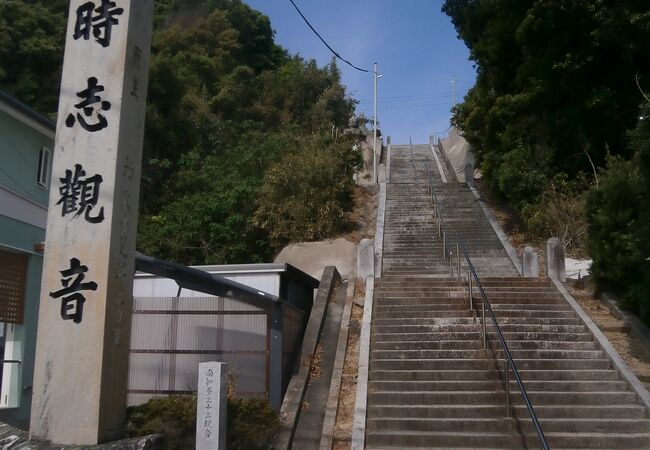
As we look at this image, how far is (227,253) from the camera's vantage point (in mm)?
20859

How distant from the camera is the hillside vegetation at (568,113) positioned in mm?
13141

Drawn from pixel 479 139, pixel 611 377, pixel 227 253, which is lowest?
pixel 611 377

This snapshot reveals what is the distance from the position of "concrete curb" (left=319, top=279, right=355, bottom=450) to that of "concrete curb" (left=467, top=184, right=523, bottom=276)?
17.7ft

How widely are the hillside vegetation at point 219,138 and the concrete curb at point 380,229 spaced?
1157 millimetres

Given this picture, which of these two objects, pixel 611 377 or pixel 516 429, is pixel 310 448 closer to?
pixel 516 429

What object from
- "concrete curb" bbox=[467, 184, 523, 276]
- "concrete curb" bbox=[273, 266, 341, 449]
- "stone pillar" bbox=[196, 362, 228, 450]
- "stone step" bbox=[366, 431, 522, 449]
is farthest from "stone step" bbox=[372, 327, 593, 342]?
"stone pillar" bbox=[196, 362, 228, 450]

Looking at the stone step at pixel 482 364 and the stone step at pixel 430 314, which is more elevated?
the stone step at pixel 430 314

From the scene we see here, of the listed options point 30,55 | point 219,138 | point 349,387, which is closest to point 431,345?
point 349,387

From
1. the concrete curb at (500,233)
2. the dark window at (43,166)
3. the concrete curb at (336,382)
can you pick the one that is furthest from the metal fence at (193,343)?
the concrete curb at (500,233)

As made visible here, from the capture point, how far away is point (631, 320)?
1220 centimetres

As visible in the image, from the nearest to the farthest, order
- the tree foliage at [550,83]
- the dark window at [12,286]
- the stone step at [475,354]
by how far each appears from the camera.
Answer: the stone step at [475,354] → the dark window at [12,286] → the tree foliage at [550,83]

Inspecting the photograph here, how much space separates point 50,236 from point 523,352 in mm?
7878

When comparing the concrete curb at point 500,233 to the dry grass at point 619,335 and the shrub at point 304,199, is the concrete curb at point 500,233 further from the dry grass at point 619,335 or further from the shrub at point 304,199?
the shrub at point 304,199

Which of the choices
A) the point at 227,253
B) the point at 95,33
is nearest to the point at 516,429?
the point at 95,33
